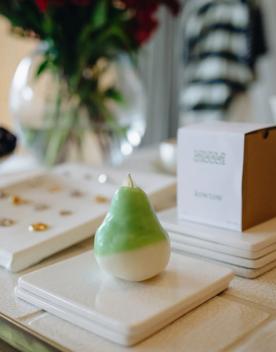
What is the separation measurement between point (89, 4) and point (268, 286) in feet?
2.36

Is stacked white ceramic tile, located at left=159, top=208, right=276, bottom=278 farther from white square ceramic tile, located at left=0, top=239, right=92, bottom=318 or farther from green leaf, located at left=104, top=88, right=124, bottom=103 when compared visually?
green leaf, located at left=104, top=88, right=124, bottom=103

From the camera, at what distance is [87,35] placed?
1.08 meters

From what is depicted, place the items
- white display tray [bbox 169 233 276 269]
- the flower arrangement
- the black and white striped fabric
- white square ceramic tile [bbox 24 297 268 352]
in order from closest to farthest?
white square ceramic tile [bbox 24 297 268 352], white display tray [bbox 169 233 276 269], the flower arrangement, the black and white striped fabric

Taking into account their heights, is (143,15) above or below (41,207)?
above

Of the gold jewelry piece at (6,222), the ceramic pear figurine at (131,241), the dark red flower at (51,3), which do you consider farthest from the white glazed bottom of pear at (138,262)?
the dark red flower at (51,3)

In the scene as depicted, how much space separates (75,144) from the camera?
1.14 m

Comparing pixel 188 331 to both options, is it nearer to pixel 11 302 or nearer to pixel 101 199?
pixel 11 302

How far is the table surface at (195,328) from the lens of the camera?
45 cm

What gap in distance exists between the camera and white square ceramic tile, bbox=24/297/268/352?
0.45m

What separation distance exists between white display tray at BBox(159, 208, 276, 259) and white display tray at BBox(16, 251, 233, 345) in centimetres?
5

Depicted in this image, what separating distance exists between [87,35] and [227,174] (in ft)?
1.87

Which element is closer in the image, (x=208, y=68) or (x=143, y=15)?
(x=143, y=15)

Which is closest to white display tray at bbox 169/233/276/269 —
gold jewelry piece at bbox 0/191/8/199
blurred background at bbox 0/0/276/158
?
gold jewelry piece at bbox 0/191/8/199

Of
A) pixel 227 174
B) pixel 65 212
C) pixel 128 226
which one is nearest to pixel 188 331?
pixel 128 226
